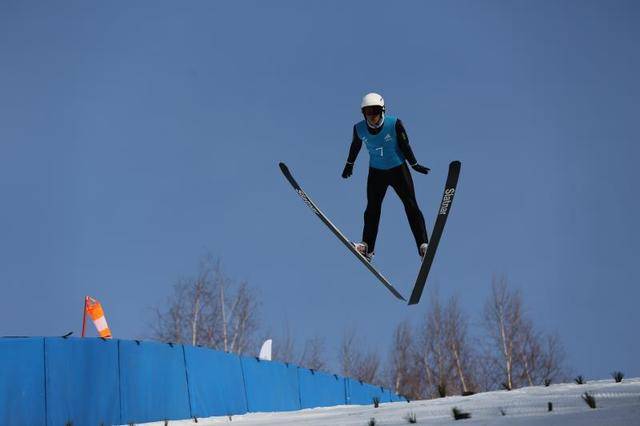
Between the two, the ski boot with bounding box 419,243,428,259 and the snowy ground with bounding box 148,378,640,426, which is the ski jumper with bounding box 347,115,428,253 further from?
the snowy ground with bounding box 148,378,640,426

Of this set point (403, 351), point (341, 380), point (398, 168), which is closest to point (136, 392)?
point (398, 168)

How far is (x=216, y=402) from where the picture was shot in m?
16.8

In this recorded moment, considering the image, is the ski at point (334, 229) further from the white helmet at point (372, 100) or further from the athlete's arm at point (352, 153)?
the white helmet at point (372, 100)

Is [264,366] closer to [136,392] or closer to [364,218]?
[136,392]

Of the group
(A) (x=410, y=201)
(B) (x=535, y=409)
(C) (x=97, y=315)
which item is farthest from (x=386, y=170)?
(C) (x=97, y=315)

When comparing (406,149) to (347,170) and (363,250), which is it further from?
(363,250)

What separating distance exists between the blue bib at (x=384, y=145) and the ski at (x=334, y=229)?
1110mm

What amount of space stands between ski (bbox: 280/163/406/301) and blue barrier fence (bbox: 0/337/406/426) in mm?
5017

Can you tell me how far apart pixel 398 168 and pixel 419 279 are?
139 cm

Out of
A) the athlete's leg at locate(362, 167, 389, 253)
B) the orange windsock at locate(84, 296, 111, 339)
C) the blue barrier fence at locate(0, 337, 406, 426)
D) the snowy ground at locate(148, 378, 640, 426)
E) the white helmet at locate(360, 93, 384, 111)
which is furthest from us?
the orange windsock at locate(84, 296, 111, 339)

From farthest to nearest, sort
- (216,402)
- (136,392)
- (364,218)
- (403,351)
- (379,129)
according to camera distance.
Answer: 1. (403,351)
2. (216,402)
3. (136,392)
4. (364,218)
5. (379,129)

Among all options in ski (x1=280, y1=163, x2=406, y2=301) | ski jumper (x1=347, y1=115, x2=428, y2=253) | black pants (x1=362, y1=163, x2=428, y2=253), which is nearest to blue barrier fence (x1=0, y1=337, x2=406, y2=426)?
ski (x1=280, y1=163, x2=406, y2=301)

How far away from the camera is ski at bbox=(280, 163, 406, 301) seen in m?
10.0

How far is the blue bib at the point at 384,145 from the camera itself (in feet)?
31.2
